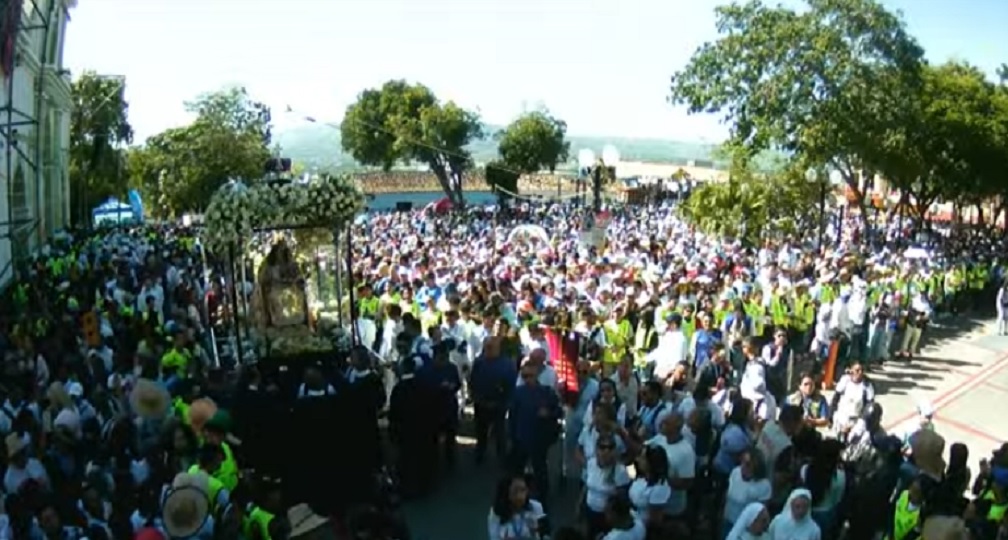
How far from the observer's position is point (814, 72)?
25375 millimetres

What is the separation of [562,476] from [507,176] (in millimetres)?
41892

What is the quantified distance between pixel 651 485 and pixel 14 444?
4.45 m

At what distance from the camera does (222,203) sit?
33.6 feet

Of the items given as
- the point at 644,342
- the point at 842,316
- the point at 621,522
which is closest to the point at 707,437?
the point at 621,522

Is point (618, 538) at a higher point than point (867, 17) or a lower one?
lower

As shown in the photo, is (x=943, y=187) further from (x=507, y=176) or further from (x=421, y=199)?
(x=421, y=199)

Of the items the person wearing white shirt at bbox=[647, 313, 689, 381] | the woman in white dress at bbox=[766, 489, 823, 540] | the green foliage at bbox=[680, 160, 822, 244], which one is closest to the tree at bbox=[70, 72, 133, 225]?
the green foliage at bbox=[680, 160, 822, 244]

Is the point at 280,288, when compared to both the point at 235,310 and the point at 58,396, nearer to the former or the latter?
the point at 235,310

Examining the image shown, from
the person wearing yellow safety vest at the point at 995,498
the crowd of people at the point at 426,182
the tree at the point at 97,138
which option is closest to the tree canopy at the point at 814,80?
the person wearing yellow safety vest at the point at 995,498

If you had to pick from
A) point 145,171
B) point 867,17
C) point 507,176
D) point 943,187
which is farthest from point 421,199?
point 867,17

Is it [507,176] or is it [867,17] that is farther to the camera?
[507,176]

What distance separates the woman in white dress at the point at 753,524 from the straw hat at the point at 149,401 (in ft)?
15.2

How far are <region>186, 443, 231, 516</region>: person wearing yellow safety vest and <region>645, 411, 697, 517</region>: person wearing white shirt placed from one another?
2967 mm

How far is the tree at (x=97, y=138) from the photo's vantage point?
4584 centimetres
